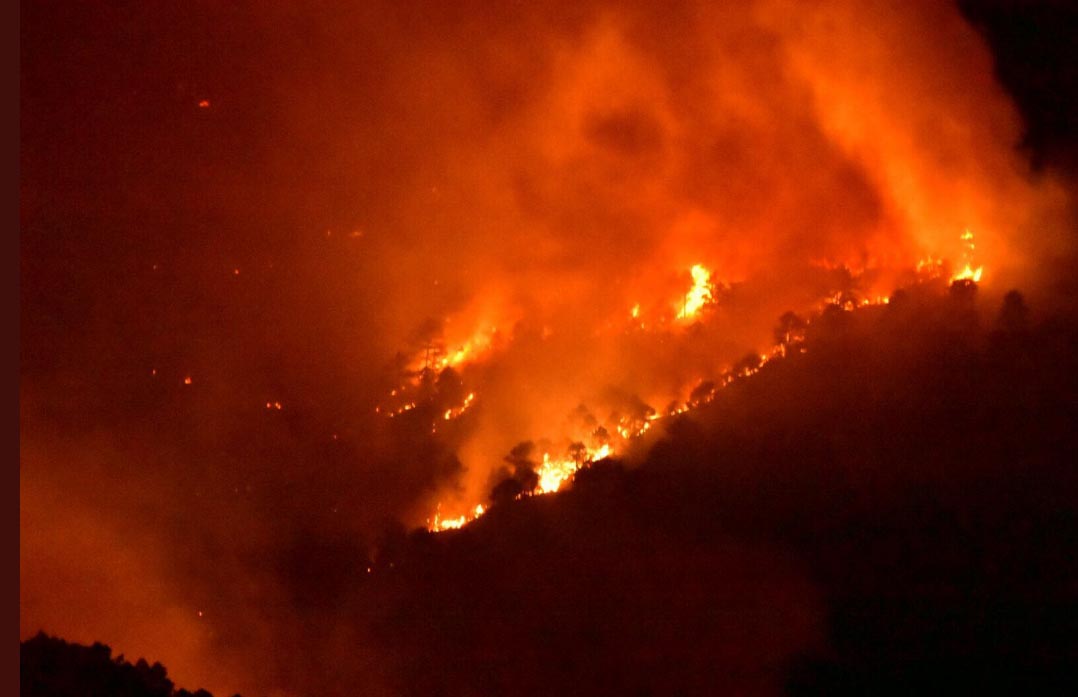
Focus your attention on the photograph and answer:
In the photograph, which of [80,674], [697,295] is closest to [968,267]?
[697,295]

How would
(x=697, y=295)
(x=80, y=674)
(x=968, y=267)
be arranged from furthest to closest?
1. (x=697, y=295)
2. (x=968, y=267)
3. (x=80, y=674)

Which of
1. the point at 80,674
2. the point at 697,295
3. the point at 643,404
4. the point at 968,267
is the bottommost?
the point at 80,674

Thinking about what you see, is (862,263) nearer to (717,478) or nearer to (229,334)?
(717,478)

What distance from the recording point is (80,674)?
7.23 metres

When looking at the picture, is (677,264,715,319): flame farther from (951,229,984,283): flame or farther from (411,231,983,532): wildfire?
(951,229,984,283): flame

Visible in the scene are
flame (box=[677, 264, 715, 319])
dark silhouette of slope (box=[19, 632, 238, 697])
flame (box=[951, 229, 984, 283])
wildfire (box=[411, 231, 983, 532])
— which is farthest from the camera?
flame (box=[677, 264, 715, 319])

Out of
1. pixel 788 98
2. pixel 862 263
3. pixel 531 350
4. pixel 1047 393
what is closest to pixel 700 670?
pixel 1047 393

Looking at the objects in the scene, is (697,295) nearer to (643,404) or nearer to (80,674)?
(643,404)

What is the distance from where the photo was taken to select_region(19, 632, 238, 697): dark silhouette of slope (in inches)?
278

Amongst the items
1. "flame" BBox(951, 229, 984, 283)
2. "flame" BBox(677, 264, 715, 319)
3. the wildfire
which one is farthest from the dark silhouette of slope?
"flame" BBox(951, 229, 984, 283)

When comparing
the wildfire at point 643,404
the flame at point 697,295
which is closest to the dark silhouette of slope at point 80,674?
the wildfire at point 643,404

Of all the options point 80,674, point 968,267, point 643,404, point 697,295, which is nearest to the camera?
point 80,674

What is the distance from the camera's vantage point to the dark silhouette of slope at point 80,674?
23.1ft

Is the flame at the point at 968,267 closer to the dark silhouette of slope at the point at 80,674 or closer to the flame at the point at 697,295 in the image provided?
the flame at the point at 697,295
